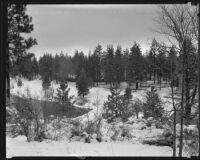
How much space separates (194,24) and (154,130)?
3.44 metres

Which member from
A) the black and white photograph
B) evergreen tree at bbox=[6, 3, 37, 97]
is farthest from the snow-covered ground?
evergreen tree at bbox=[6, 3, 37, 97]

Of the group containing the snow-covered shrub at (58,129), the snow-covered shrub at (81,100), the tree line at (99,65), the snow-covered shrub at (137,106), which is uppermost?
the tree line at (99,65)

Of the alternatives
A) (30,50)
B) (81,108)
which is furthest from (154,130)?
(30,50)

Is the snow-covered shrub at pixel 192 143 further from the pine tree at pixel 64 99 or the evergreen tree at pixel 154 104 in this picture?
the pine tree at pixel 64 99

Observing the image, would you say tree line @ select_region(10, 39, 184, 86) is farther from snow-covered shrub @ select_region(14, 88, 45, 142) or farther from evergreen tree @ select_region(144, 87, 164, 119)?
snow-covered shrub @ select_region(14, 88, 45, 142)

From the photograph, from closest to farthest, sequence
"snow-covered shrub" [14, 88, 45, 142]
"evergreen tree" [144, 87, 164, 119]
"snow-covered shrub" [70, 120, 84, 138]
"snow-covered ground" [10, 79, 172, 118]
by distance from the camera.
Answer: "snow-covered ground" [10, 79, 172, 118]
"evergreen tree" [144, 87, 164, 119]
"snow-covered shrub" [14, 88, 45, 142]
"snow-covered shrub" [70, 120, 84, 138]

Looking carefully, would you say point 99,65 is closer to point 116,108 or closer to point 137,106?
point 137,106

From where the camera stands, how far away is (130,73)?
469 cm

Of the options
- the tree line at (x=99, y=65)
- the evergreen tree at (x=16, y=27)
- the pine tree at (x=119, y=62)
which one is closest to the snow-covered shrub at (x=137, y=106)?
the tree line at (x=99, y=65)

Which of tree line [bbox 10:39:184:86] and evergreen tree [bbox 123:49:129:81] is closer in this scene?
tree line [bbox 10:39:184:86]

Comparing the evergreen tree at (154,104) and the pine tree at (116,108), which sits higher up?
the evergreen tree at (154,104)

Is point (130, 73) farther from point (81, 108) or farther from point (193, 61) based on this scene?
point (81, 108)

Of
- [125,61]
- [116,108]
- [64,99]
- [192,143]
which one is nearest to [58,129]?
[64,99]

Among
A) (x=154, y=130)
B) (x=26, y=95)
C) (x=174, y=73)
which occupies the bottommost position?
(x=154, y=130)
